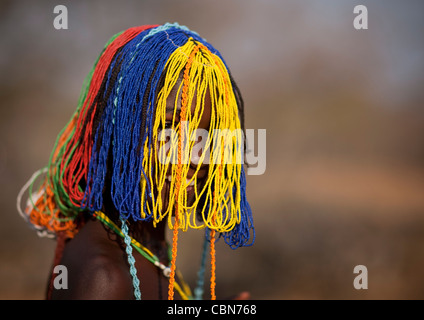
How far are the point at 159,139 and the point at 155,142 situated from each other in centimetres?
2

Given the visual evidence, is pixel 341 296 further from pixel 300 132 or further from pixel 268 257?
pixel 300 132

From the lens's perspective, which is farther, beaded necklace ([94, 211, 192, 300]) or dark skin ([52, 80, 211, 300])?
beaded necklace ([94, 211, 192, 300])

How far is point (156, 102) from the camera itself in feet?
4.52

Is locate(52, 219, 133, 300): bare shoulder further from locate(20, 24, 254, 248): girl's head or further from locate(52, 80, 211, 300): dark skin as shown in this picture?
locate(20, 24, 254, 248): girl's head

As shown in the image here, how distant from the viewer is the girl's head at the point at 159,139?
1.37 meters

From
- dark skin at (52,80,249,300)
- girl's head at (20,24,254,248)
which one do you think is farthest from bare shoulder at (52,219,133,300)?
girl's head at (20,24,254,248)

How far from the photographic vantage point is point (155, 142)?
4.50 feet

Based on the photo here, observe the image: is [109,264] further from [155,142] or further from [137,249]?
[155,142]

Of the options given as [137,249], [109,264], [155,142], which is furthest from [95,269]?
[155,142]

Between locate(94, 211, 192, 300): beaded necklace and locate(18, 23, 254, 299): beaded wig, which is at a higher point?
locate(18, 23, 254, 299): beaded wig

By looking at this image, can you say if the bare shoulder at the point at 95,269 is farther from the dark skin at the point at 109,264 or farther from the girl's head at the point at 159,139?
the girl's head at the point at 159,139

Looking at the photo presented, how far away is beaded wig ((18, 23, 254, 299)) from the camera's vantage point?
4.49 feet

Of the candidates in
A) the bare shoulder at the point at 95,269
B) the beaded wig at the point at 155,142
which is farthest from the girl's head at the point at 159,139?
the bare shoulder at the point at 95,269
